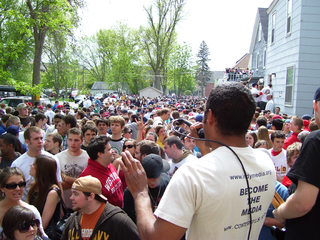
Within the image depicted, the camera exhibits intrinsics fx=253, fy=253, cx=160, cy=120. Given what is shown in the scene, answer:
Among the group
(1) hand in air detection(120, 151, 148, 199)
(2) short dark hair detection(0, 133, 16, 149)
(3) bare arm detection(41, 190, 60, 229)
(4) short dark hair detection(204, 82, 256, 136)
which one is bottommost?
(3) bare arm detection(41, 190, 60, 229)

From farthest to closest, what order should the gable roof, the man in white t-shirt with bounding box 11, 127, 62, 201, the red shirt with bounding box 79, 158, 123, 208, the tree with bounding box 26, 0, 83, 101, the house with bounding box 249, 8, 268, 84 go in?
1. the gable roof
2. the house with bounding box 249, 8, 268, 84
3. the tree with bounding box 26, 0, 83, 101
4. the man in white t-shirt with bounding box 11, 127, 62, 201
5. the red shirt with bounding box 79, 158, 123, 208

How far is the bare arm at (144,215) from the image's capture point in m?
1.31

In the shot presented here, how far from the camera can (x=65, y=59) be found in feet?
122

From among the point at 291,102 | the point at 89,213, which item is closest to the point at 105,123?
the point at 89,213

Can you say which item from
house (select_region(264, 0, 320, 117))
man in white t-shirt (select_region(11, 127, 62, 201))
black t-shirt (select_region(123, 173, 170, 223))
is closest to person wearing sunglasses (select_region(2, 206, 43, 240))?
black t-shirt (select_region(123, 173, 170, 223))

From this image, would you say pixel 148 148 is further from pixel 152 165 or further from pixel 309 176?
pixel 309 176

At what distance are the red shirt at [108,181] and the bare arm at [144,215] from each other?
1896mm

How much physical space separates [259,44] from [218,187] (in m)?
23.4

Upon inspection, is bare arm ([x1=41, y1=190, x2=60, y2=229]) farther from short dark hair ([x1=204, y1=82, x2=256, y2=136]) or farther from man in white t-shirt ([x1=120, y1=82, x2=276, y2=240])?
short dark hair ([x1=204, y1=82, x2=256, y2=136])

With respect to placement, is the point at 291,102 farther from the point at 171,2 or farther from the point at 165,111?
the point at 171,2

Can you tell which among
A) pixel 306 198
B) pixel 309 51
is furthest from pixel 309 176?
pixel 309 51

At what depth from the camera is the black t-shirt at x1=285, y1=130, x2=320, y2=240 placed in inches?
65.9

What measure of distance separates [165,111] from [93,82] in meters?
74.5

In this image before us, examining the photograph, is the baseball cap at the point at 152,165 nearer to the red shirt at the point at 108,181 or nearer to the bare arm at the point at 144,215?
the red shirt at the point at 108,181
